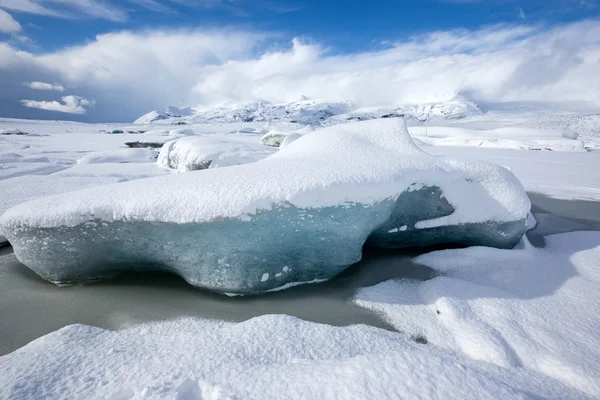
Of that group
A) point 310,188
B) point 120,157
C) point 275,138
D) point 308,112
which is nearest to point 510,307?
point 310,188

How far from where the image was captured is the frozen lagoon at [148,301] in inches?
80.8

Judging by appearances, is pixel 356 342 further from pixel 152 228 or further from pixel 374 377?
pixel 152 228

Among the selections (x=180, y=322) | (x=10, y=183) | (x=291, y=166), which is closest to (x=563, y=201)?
(x=291, y=166)

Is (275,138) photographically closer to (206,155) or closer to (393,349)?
(206,155)

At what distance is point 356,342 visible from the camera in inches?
69.0

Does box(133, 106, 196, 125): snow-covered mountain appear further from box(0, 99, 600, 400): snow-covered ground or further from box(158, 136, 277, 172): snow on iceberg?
box(0, 99, 600, 400): snow-covered ground

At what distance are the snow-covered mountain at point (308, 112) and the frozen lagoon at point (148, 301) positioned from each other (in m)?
96.8

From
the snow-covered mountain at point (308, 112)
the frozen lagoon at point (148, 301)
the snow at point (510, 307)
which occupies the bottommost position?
the frozen lagoon at point (148, 301)

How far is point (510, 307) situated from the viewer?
6.78ft

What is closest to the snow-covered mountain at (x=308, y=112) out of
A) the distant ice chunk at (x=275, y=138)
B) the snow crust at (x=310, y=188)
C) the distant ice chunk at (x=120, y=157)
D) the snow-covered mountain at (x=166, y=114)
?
the snow-covered mountain at (x=166, y=114)

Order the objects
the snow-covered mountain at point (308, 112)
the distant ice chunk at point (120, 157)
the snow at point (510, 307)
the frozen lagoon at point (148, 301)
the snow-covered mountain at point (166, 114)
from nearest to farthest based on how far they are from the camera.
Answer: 1. the snow at point (510, 307)
2. the frozen lagoon at point (148, 301)
3. the distant ice chunk at point (120, 157)
4. the snow-covered mountain at point (308, 112)
5. the snow-covered mountain at point (166, 114)

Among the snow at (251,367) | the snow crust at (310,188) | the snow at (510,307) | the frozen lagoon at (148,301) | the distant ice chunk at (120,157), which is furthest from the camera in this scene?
the distant ice chunk at (120,157)

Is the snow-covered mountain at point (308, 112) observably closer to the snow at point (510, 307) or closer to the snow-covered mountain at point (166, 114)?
the snow-covered mountain at point (166, 114)

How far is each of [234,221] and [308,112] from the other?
485 feet
